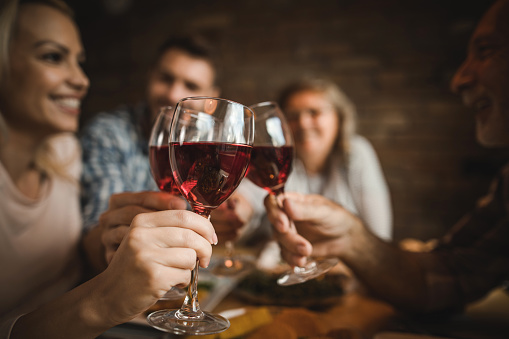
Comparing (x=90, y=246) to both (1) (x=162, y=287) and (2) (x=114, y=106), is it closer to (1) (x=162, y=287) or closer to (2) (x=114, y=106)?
(1) (x=162, y=287)

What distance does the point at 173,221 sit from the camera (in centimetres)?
44

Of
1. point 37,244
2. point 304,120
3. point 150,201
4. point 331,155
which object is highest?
point 304,120

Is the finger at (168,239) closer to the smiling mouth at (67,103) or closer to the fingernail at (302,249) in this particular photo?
the fingernail at (302,249)

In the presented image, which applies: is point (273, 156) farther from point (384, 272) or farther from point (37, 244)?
point (37, 244)

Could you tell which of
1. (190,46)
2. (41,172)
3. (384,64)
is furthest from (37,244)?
(384,64)

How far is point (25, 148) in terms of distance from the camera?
3.51 feet

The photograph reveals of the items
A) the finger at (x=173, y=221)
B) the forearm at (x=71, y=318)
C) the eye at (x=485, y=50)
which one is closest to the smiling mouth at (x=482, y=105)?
the eye at (x=485, y=50)

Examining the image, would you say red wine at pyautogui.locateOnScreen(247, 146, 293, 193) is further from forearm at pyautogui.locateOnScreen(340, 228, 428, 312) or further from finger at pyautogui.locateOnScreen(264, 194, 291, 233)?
forearm at pyautogui.locateOnScreen(340, 228, 428, 312)

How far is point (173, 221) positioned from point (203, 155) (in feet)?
0.33

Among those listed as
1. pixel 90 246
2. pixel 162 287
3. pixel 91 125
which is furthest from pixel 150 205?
pixel 91 125

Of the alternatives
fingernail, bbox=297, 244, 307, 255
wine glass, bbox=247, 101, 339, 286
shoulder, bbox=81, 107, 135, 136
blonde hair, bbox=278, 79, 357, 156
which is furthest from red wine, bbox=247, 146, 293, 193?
blonde hair, bbox=278, 79, 357, 156

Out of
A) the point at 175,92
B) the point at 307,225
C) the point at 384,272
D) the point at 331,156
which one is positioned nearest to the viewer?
the point at 307,225

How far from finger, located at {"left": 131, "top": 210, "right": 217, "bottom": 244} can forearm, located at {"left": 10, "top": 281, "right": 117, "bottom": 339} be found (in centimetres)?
11

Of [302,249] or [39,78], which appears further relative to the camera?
[39,78]
